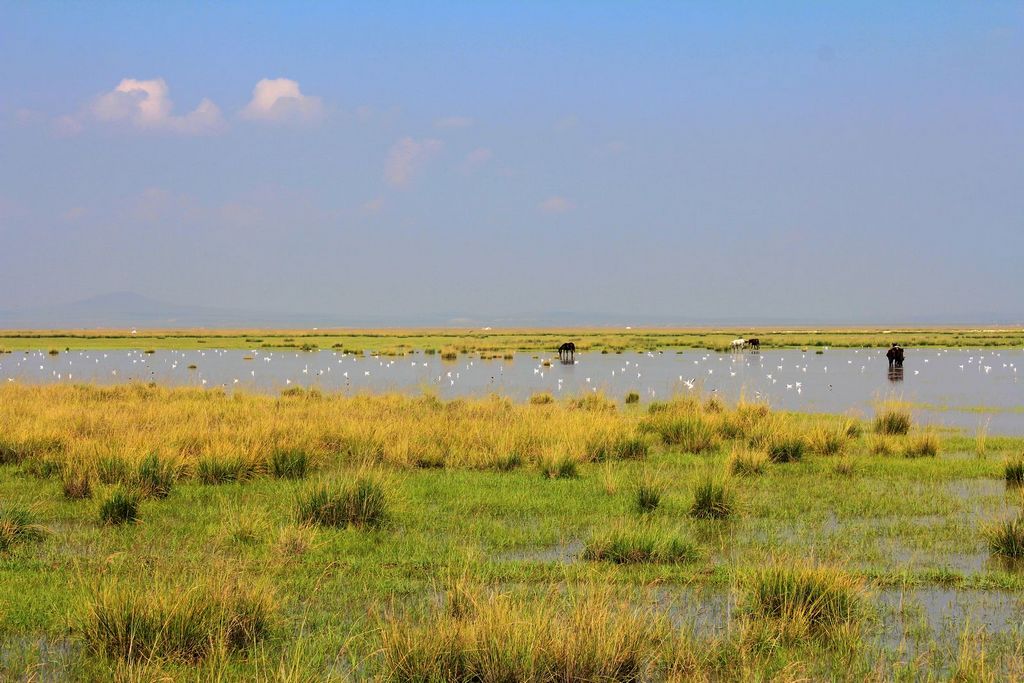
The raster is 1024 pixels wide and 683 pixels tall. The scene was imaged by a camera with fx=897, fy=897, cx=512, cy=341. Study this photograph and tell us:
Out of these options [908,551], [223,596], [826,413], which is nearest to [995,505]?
[908,551]

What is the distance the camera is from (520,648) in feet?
18.2

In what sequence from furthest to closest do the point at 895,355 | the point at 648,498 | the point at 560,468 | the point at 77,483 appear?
the point at 895,355, the point at 560,468, the point at 77,483, the point at 648,498

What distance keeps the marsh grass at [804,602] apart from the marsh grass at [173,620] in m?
3.56

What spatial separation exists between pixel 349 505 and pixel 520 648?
16.7ft

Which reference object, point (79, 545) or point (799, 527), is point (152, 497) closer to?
point (79, 545)

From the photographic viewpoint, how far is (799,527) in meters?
10.2

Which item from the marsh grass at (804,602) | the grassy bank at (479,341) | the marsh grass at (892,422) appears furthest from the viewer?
the grassy bank at (479,341)

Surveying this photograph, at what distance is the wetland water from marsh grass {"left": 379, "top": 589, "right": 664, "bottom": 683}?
17.2 meters

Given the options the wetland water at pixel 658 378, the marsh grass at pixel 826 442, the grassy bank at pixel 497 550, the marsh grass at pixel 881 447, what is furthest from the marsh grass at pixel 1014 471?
the wetland water at pixel 658 378

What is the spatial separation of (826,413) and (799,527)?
46.0ft

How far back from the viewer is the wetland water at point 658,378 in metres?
26.5

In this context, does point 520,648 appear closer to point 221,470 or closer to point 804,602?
point 804,602

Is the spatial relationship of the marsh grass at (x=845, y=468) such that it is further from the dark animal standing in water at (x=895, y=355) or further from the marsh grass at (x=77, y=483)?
the dark animal standing in water at (x=895, y=355)

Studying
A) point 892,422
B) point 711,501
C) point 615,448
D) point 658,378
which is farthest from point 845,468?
point 658,378
